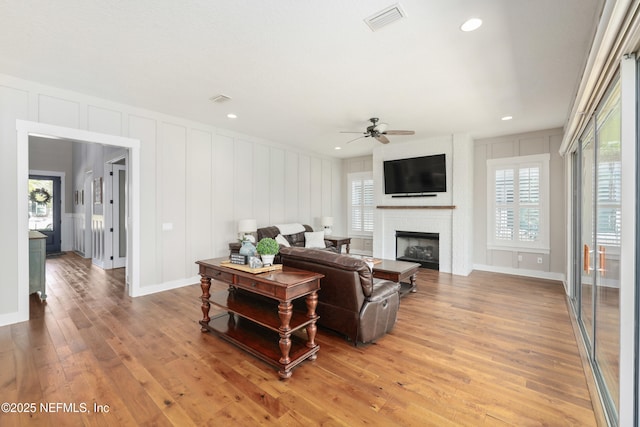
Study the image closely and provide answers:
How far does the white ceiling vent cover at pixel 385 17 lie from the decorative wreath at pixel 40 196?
1051 cm

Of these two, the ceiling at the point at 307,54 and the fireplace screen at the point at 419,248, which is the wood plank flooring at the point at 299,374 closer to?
the fireplace screen at the point at 419,248

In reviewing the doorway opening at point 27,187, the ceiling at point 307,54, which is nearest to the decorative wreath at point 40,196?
the doorway opening at point 27,187

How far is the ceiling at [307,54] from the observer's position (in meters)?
2.16

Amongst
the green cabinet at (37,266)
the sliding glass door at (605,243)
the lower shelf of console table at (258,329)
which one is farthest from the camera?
the green cabinet at (37,266)

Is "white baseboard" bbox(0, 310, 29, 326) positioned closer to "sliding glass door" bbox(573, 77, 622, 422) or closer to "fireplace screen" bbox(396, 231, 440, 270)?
"sliding glass door" bbox(573, 77, 622, 422)

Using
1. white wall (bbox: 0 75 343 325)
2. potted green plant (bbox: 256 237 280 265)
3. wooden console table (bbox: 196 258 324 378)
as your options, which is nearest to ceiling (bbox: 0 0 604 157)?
white wall (bbox: 0 75 343 325)

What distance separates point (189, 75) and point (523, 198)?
6.05m

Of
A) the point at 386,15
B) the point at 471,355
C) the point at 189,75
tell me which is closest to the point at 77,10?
the point at 189,75

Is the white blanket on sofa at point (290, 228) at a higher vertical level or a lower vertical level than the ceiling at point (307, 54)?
lower

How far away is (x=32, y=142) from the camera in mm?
A: 7848

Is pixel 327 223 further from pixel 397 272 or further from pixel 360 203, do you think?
pixel 397 272

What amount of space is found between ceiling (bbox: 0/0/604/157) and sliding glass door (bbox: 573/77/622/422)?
0.89 m

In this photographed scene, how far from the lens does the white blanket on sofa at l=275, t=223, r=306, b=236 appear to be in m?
6.18

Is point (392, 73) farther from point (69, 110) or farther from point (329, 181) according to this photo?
point (329, 181)
